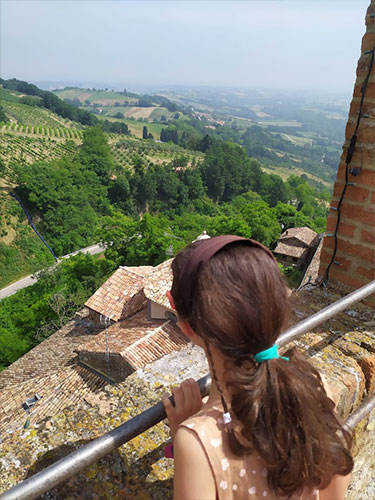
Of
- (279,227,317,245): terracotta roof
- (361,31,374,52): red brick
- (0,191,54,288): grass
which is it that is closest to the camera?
(361,31,374,52): red brick

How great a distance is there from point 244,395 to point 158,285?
12.8m

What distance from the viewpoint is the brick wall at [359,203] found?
11.5ft

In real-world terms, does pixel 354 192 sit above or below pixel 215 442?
above

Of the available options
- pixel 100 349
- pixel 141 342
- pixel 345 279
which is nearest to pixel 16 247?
pixel 100 349

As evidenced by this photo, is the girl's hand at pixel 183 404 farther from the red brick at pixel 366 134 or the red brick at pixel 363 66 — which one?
the red brick at pixel 363 66

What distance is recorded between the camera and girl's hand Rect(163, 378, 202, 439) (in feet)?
4.91

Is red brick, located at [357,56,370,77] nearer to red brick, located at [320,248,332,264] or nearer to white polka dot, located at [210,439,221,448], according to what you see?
red brick, located at [320,248,332,264]

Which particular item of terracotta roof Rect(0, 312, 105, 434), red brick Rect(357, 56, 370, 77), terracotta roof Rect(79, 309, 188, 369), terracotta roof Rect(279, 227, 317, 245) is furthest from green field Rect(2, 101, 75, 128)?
red brick Rect(357, 56, 370, 77)

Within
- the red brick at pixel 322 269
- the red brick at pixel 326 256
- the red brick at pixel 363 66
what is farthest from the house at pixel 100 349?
the red brick at pixel 363 66

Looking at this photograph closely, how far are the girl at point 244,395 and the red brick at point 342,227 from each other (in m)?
A: 2.79

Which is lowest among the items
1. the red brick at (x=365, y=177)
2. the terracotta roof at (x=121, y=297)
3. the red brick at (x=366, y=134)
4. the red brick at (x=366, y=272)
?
the terracotta roof at (x=121, y=297)

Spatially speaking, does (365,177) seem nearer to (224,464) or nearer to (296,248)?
(224,464)

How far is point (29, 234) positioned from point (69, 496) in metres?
51.3

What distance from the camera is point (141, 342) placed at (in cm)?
1166
